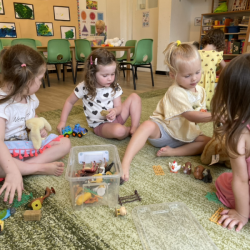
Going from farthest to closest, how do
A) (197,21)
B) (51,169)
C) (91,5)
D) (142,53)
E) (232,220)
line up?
(91,5) → (197,21) → (142,53) → (51,169) → (232,220)

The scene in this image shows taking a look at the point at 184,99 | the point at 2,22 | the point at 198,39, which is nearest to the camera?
the point at 184,99

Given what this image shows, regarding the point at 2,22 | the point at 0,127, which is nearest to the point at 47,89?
the point at 2,22

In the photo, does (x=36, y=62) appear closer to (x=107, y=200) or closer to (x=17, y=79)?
(x=17, y=79)

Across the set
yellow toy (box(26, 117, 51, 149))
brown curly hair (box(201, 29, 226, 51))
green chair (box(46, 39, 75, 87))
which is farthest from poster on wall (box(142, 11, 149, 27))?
yellow toy (box(26, 117, 51, 149))

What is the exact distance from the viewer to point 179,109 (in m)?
0.96

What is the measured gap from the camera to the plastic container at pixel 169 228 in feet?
1.92

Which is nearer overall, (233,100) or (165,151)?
(233,100)

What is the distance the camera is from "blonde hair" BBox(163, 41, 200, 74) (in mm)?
917

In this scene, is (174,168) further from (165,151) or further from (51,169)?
(51,169)

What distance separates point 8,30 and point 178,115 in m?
4.00

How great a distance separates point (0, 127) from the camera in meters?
0.77

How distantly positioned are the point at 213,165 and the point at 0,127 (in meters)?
0.91

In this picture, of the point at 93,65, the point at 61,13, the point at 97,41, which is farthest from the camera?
the point at 61,13

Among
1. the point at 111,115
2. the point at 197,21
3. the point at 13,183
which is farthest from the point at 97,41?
the point at 13,183
